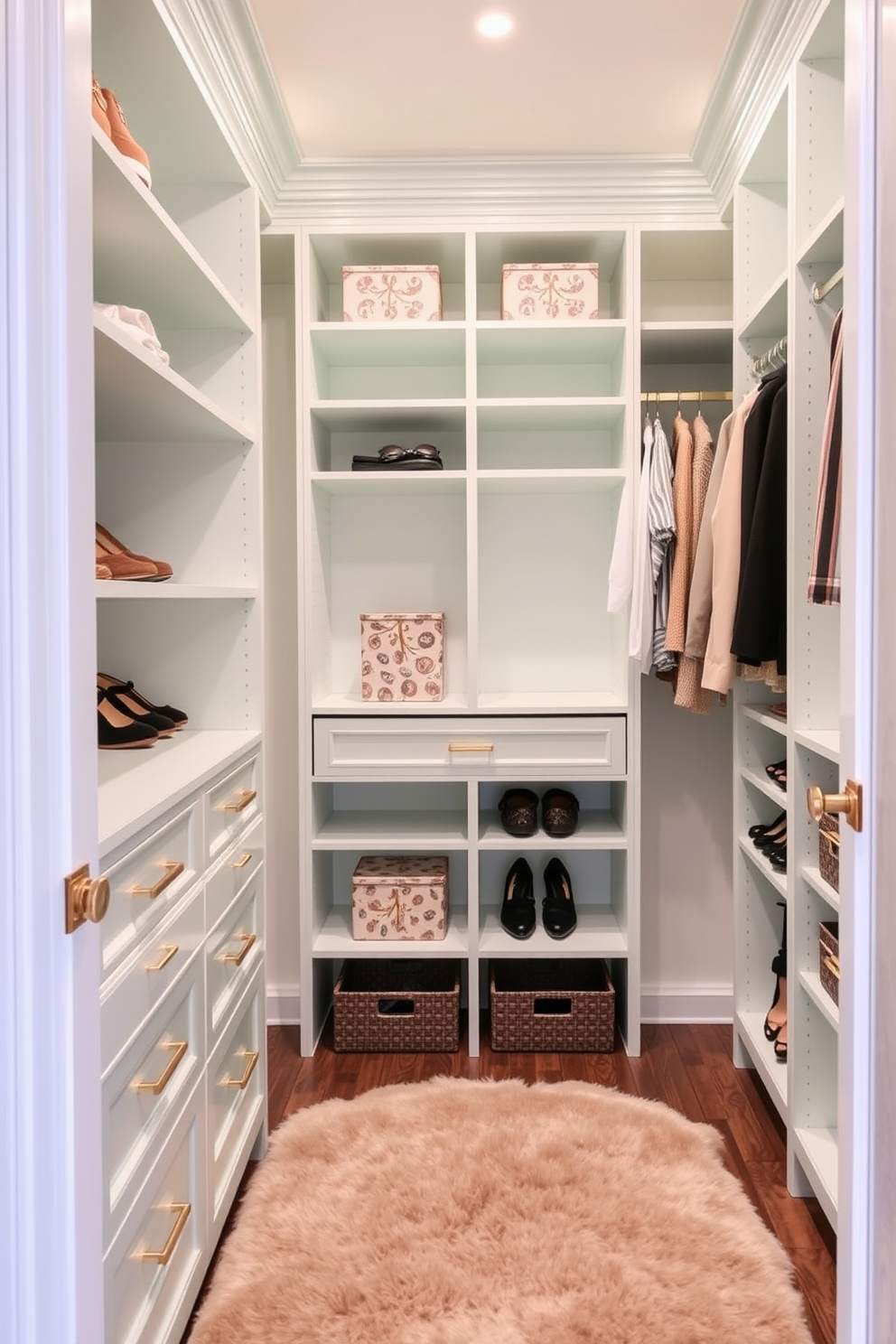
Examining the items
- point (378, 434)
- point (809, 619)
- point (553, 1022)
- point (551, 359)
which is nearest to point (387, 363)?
point (378, 434)

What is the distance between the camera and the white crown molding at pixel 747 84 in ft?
6.06

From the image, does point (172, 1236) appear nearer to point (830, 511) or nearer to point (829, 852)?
point (829, 852)

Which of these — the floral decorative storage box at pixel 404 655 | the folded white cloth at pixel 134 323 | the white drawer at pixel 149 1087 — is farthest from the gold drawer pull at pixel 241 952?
the folded white cloth at pixel 134 323

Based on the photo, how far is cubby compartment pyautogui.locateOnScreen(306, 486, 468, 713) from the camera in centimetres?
296

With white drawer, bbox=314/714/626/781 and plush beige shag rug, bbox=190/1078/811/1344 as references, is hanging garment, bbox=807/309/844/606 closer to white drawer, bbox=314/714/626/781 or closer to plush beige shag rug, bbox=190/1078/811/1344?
white drawer, bbox=314/714/626/781

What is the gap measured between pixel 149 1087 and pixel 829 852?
130cm

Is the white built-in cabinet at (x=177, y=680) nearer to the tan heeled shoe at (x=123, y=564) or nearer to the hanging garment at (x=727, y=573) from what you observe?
the tan heeled shoe at (x=123, y=564)

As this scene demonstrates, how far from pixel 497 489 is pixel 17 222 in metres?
2.12

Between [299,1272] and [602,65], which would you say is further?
[602,65]

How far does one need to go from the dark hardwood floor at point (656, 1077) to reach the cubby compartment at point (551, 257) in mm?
2121

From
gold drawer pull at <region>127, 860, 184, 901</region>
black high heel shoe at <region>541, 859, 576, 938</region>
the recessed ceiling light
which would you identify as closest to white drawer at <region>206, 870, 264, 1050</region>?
gold drawer pull at <region>127, 860, 184, 901</region>

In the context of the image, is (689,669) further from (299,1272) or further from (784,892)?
(299,1272)

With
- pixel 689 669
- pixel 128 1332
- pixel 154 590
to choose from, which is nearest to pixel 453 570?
pixel 689 669

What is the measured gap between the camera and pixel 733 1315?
5.23ft
